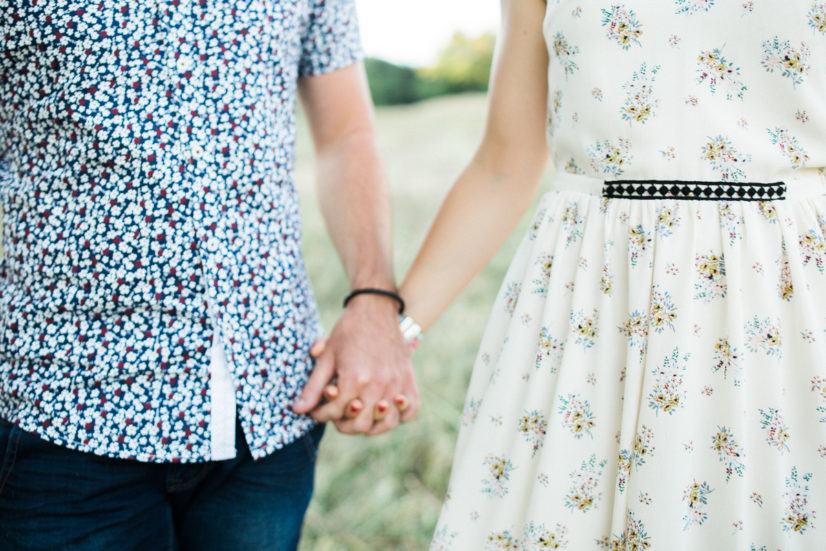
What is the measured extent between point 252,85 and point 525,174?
46 cm

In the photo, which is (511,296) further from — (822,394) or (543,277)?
(822,394)

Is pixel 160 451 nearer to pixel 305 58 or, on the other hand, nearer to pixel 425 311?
pixel 425 311

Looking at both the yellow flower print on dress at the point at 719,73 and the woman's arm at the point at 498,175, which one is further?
the woman's arm at the point at 498,175

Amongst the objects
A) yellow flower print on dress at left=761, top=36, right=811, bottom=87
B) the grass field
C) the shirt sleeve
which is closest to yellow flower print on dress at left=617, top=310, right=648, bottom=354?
yellow flower print on dress at left=761, top=36, right=811, bottom=87

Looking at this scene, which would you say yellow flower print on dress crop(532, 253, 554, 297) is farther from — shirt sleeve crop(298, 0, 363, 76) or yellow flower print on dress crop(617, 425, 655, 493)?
shirt sleeve crop(298, 0, 363, 76)

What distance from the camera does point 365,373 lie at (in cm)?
128

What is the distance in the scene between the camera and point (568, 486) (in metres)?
0.99

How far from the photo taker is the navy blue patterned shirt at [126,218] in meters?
1.04

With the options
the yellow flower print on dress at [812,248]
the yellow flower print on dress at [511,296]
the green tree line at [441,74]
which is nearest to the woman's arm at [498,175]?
the yellow flower print on dress at [511,296]

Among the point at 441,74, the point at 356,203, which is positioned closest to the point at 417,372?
→ the point at 356,203

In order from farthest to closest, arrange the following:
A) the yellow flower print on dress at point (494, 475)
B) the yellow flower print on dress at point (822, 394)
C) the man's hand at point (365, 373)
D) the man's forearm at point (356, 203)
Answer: the man's forearm at point (356, 203) → the man's hand at point (365, 373) → the yellow flower print on dress at point (494, 475) → the yellow flower print on dress at point (822, 394)

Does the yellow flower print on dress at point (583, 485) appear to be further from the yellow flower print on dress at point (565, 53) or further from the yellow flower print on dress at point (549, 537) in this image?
the yellow flower print on dress at point (565, 53)

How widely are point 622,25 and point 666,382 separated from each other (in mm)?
449

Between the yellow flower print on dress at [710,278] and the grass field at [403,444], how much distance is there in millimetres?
1714
